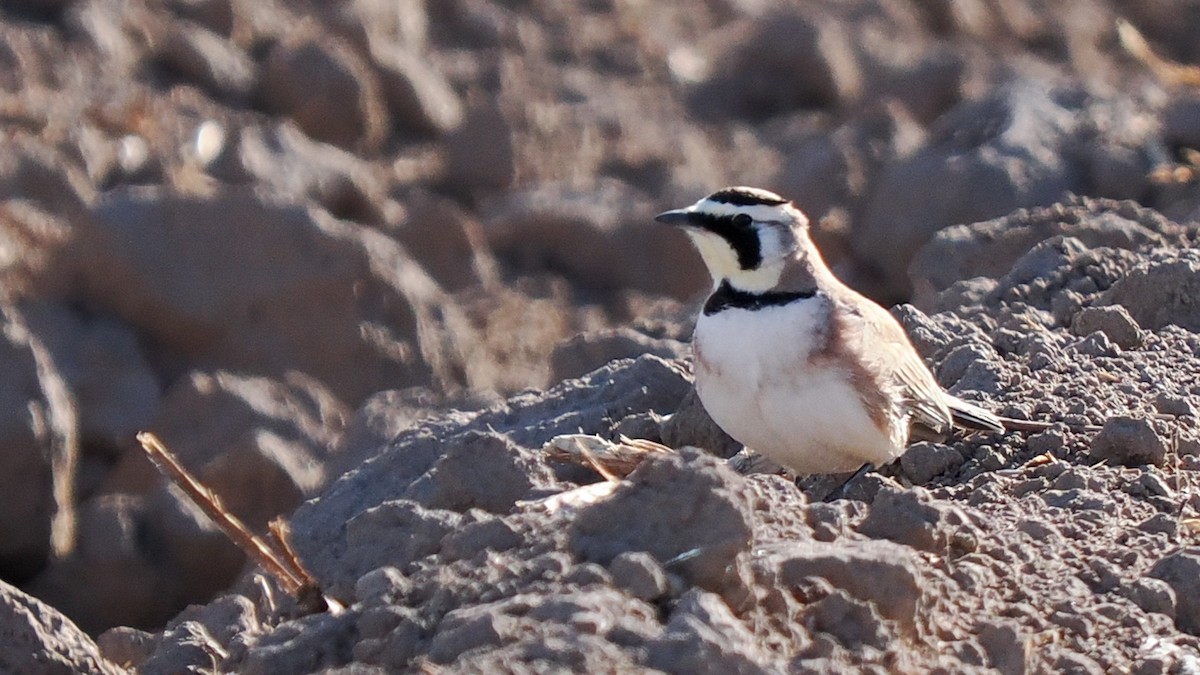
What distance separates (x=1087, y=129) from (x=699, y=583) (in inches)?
294

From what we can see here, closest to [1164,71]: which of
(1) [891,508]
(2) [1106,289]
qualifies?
(2) [1106,289]

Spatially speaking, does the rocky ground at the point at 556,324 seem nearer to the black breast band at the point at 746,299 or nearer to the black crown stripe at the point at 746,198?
the black breast band at the point at 746,299

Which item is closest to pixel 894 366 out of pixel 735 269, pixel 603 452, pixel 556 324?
pixel 735 269

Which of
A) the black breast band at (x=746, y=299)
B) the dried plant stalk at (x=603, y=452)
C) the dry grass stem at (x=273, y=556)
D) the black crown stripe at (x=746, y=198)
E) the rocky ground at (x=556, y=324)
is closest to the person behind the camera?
the rocky ground at (x=556, y=324)

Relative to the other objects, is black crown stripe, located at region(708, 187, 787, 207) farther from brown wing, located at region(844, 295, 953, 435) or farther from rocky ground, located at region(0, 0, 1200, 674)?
rocky ground, located at region(0, 0, 1200, 674)

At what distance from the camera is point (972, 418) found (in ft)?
20.5

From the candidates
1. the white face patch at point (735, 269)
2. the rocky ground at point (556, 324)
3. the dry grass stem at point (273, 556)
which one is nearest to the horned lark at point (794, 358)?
the white face patch at point (735, 269)

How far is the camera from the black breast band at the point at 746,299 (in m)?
6.05

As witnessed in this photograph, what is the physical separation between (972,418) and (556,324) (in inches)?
246

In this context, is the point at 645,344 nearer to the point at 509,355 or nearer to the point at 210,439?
the point at 210,439

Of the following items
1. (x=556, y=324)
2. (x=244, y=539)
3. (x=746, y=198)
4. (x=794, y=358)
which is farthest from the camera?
(x=556, y=324)

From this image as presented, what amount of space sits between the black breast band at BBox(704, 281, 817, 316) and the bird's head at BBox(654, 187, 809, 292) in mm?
23

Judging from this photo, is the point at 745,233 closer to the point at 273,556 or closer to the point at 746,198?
the point at 746,198

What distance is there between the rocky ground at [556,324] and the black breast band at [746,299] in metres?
0.63
